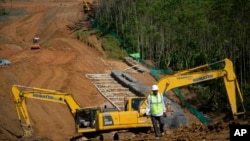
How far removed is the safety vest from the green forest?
13.2 m

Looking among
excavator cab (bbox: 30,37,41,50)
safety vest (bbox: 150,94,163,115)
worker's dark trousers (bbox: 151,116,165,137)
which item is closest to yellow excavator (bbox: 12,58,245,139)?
worker's dark trousers (bbox: 151,116,165,137)

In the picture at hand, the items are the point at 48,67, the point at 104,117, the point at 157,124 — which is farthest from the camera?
the point at 48,67

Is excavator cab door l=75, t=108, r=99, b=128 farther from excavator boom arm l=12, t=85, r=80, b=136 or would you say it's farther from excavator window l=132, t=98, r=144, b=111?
excavator window l=132, t=98, r=144, b=111

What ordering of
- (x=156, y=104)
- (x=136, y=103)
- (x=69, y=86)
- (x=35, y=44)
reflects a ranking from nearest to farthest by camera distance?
1. (x=156, y=104)
2. (x=136, y=103)
3. (x=69, y=86)
4. (x=35, y=44)

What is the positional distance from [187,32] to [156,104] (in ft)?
86.6

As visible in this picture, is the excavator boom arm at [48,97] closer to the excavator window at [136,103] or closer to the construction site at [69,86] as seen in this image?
the construction site at [69,86]

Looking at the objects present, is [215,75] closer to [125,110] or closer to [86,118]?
[125,110]

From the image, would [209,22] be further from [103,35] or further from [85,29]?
[85,29]

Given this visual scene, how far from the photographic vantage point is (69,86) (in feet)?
120

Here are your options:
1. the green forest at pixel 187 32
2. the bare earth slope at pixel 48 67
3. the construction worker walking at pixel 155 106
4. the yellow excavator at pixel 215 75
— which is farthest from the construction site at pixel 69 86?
the green forest at pixel 187 32

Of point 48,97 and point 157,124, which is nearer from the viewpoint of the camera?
point 157,124

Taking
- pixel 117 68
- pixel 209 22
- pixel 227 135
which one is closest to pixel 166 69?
pixel 117 68

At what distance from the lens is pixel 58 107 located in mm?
32250

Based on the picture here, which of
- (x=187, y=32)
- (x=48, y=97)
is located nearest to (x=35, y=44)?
(x=187, y=32)
